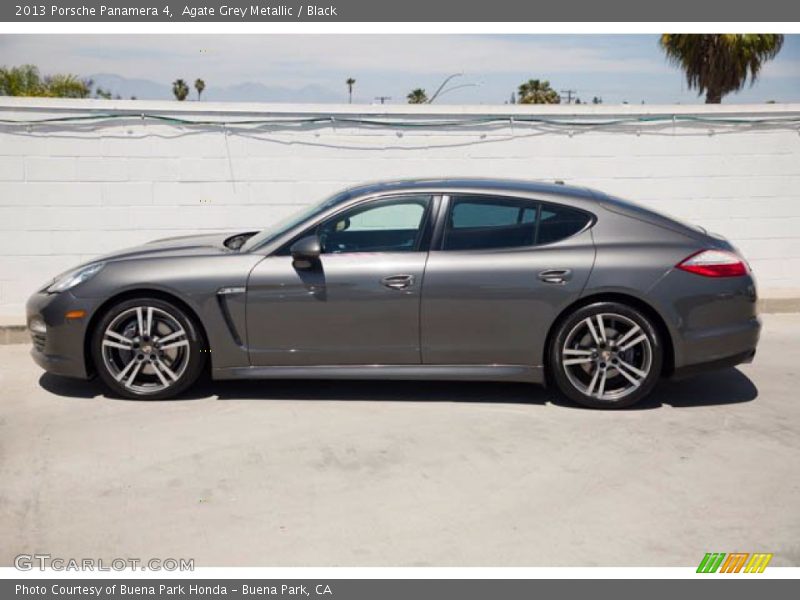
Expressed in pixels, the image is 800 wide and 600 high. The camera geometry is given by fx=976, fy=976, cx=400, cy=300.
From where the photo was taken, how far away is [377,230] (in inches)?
258

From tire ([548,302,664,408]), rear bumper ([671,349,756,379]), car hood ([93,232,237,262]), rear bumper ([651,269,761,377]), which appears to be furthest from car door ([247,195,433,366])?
rear bumper ([671,349,756,379])

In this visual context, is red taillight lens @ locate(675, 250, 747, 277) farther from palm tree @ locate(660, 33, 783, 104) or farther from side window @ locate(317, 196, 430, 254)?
palm tree @ locate(660, 33, 783, 104)

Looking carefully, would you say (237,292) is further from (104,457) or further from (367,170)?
(367,170)

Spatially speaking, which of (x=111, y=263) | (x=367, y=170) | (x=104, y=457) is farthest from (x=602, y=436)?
(x=367, y=170)

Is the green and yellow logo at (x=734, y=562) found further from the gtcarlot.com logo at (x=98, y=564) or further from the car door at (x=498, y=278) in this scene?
the car door at (x=498, y=278)

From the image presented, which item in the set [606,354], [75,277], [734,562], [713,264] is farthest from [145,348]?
[734,562]

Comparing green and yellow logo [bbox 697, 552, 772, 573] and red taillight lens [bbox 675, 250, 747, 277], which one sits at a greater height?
red taillight lens [bbox 675, 250, 747, 277]

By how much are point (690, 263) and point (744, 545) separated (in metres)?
2.44

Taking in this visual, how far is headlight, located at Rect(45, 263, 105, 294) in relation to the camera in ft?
21.3

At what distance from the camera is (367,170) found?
986 centimetres

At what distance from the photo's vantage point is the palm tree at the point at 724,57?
2631 centimetres

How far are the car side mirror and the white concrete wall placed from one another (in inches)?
137

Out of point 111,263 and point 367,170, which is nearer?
point 111,263

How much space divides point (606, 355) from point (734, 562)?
2.30 metres
